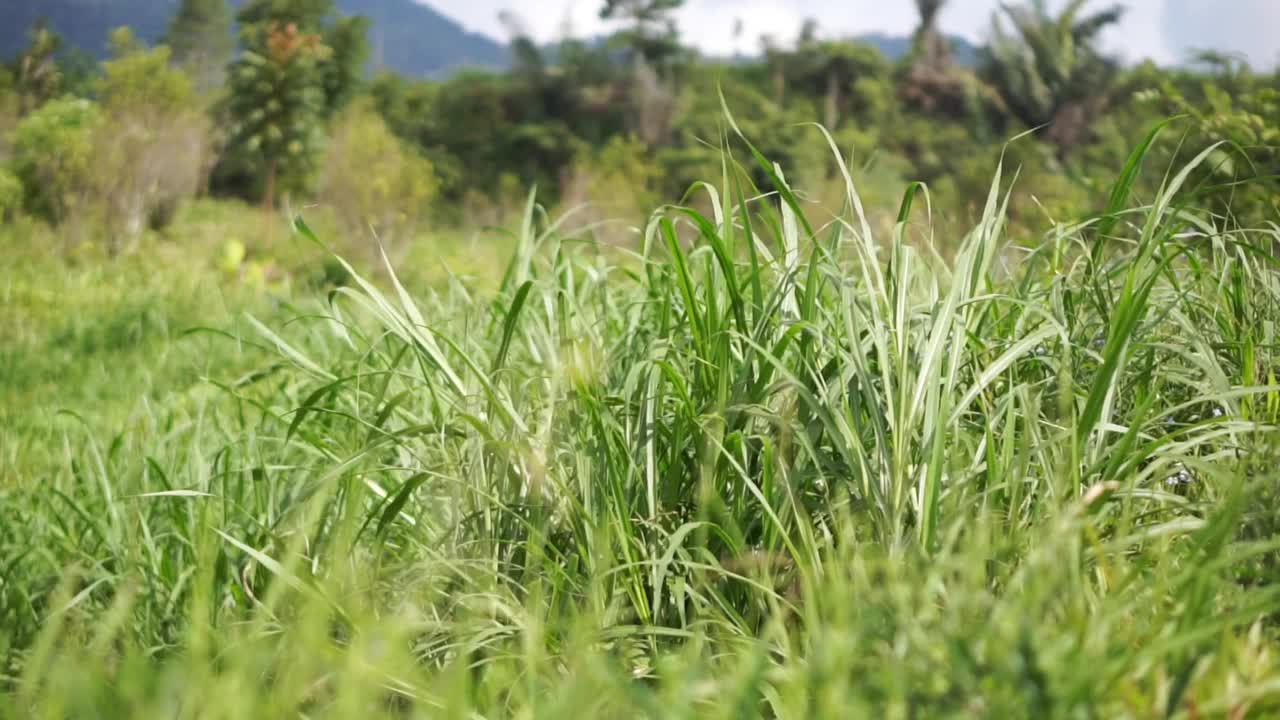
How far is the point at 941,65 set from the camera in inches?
792

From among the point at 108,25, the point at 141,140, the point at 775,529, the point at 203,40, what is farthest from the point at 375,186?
the point at 775,529

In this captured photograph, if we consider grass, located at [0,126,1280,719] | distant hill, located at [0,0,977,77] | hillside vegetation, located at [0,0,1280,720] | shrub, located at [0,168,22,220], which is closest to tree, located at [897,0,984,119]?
distant hill, located at [0,0,977,77]

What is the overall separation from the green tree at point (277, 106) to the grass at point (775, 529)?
1228 cm

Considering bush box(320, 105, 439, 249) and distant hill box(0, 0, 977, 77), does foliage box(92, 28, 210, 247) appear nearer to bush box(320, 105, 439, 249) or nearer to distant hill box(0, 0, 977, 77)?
distant hill box(0, 0, 977, 77)

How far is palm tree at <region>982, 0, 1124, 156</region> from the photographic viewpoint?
61.1ft

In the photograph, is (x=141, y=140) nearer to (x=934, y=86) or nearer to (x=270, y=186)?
(x=270, y=186)

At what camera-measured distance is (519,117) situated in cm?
1920

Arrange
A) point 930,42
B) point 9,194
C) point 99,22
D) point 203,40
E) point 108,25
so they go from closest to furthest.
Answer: point 9,194
point 108,25
point 203,40
point 99,22
point 930,42

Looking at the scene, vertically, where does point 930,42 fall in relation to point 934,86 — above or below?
above

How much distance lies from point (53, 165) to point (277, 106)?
5323 millimetres

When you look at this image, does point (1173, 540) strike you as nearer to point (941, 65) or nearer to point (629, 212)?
point (629, 212)

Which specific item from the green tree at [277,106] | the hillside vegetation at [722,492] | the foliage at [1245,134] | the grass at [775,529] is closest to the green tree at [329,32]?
the green tree at [277,106]

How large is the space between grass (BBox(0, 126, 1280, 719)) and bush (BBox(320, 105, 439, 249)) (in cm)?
804

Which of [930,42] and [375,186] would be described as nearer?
[375,186]
